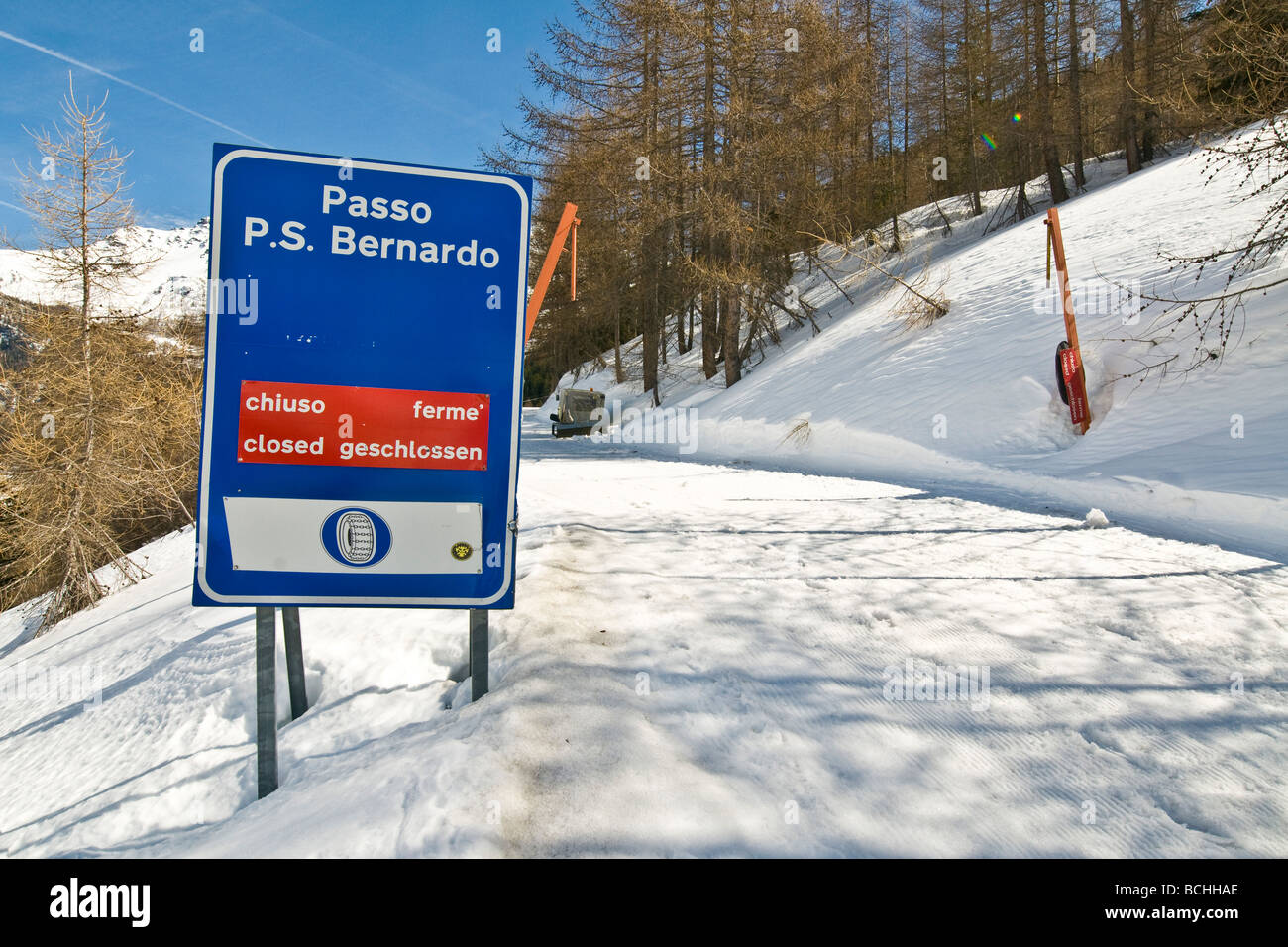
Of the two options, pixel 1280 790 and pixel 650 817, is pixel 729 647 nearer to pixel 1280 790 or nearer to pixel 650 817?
pixel 650 817

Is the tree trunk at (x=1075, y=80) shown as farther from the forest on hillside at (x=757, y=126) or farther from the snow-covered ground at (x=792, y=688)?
the snow-covered ground at (x=792, y=688)

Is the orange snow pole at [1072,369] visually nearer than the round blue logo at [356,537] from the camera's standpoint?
No

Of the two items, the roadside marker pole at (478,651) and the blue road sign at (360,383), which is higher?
the blue road sign at (360,383)

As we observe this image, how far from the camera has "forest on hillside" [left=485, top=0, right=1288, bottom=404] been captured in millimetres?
17812

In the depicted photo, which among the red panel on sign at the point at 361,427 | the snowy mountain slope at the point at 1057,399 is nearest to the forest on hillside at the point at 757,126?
the snowy mountain slope at the point at 1057,399

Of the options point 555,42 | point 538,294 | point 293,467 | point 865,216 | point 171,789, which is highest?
point 555,42

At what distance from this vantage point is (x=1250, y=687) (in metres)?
2.65

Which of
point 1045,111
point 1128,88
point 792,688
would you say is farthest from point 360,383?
point 1128,88

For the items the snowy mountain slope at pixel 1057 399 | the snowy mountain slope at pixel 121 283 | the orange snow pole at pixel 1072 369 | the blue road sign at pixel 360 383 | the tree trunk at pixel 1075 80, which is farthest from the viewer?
the tree trunk at pixel 1075 80

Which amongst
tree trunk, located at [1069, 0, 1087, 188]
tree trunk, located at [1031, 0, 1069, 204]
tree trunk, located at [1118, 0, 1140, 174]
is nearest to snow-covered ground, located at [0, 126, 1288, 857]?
tree trunk, located at [1031, 0, 1069, 204]

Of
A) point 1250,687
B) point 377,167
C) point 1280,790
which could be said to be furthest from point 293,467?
point 1250,687

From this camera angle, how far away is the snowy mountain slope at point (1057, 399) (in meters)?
5.81

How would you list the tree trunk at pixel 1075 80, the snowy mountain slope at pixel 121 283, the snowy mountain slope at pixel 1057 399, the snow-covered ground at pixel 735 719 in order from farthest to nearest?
the tree trunk at pixel 1075 80 < the snowy mountain slope at pixel 121 283 < the snowy mountain slope at pixel 1057 399 < the snow-covered ground at pixel 735 719
